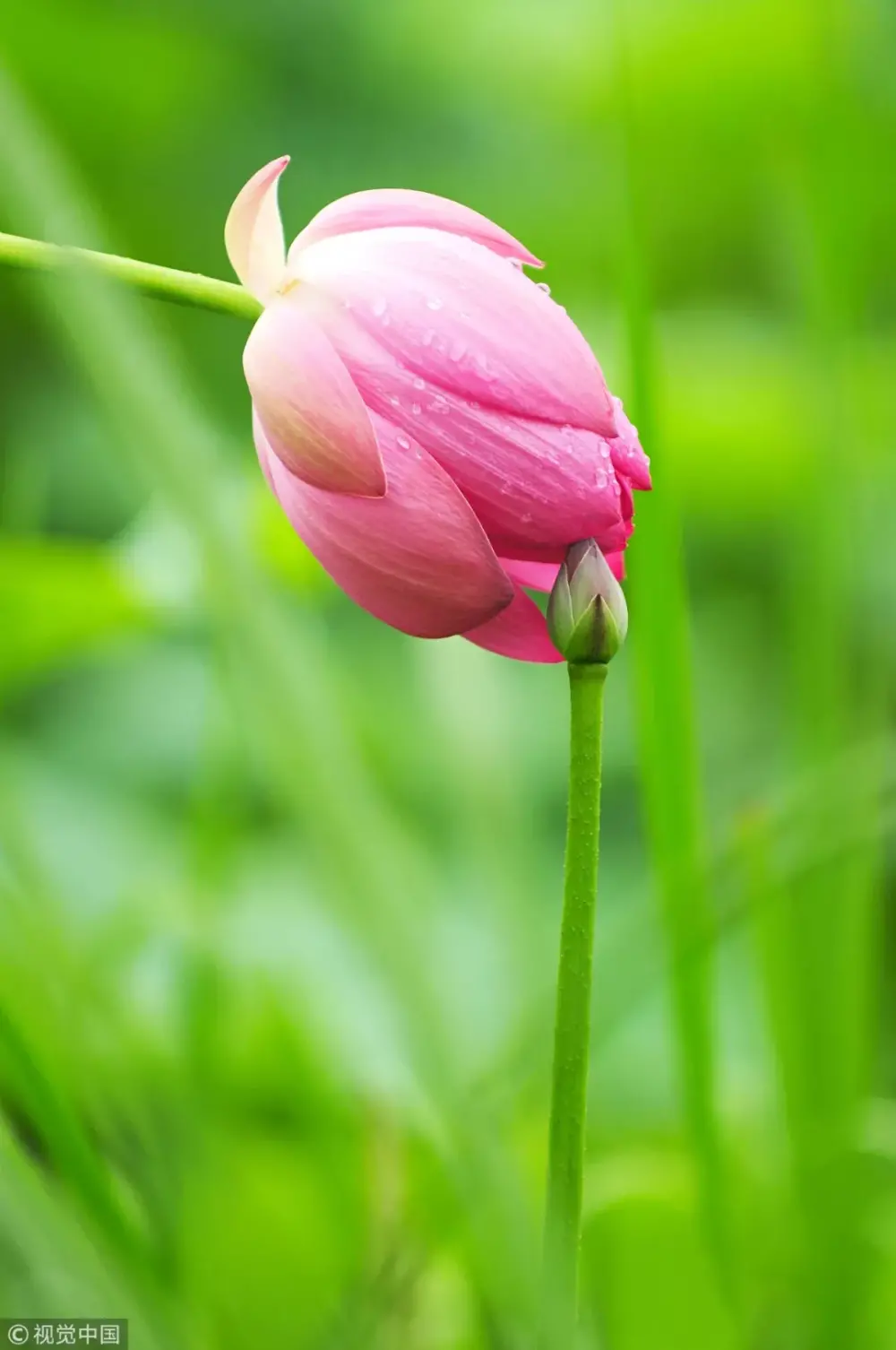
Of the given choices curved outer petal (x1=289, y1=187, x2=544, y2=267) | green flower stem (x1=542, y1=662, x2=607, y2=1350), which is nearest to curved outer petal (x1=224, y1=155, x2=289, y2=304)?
curved outer petal (x1=289, y1=187, x2=544, y2=267)

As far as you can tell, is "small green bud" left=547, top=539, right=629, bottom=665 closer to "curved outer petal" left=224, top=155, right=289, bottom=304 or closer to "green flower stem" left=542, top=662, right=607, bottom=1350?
"green flower stem" left=542, top=662, right=607, bottom=1350

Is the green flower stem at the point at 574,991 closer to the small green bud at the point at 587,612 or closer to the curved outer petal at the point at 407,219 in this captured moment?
the small green bud at the point at 587,612

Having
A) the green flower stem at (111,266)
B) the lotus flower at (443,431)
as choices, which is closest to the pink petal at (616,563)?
the lotus flower at (443,431)

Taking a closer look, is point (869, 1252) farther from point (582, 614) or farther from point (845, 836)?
point (582, 614)

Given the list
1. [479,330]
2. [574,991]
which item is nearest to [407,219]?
[479,330]

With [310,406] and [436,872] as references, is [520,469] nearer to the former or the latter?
[310,406]

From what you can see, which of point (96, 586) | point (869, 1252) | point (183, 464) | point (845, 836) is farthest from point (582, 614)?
point (96, 586)
